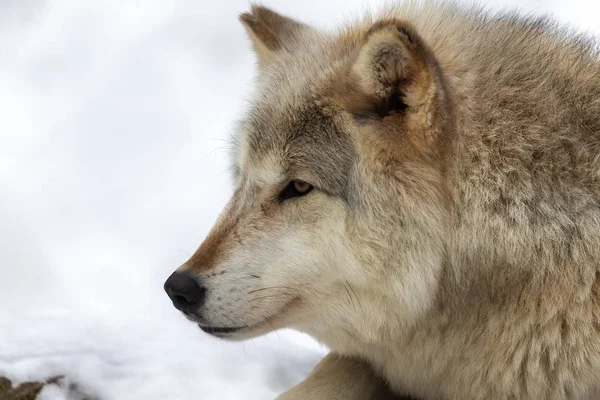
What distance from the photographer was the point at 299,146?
9.05 feet

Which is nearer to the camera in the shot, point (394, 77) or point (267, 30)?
point (394, 77)

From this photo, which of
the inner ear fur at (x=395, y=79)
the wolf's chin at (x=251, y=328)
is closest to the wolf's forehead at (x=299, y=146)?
the inner ear fur at (x=395, y=79)

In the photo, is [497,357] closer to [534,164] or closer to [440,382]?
[440,382]

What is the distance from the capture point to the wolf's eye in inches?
107

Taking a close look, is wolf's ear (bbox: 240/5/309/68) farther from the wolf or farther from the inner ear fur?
the inner ear fur

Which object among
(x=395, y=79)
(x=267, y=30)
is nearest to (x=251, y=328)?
(x=395, y=79)

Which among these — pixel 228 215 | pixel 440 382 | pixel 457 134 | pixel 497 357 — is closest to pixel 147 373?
pixel 228 215

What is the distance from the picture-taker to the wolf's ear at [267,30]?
3467 mm

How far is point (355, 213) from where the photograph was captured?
2646 mm

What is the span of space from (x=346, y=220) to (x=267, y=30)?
4.33 feet

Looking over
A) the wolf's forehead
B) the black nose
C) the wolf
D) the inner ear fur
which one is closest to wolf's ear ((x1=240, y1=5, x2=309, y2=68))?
the wolf's forehead

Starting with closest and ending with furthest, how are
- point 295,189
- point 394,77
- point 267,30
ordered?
point 394,77 → point 295,189 → point 267,30

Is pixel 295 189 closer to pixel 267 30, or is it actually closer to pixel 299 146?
pixel 299 146

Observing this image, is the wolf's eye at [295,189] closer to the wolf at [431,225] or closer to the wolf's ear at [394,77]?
the wolf at [431,225]
